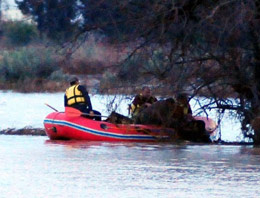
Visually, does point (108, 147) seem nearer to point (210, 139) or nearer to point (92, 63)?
point (210, 139)

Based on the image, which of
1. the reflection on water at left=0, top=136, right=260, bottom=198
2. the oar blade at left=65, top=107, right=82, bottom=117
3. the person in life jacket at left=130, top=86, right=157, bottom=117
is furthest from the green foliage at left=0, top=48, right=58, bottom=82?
the reflection on water at left=0, top=136, right=260, bottom=198

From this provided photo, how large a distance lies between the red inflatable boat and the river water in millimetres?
382

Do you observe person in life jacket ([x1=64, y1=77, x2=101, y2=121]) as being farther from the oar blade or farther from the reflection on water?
the reflection on water

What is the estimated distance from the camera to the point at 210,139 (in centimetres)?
2297

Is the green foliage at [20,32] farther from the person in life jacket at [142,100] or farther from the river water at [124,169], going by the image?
the person in life jacket at [142,100]

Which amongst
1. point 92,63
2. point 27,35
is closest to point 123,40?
point 92,63

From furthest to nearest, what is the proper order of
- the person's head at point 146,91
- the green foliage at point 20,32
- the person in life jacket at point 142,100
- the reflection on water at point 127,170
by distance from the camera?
1. the green foliage at point 20,32
2. the person in life jacket at point 142,100
3. the person's head at point 146,91
4. the reflection on water at point 127,170

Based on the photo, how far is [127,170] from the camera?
15.7m

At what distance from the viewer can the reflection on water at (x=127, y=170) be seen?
13398mm

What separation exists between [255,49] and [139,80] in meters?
2.49

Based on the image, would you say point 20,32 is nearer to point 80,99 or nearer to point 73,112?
point 80,99

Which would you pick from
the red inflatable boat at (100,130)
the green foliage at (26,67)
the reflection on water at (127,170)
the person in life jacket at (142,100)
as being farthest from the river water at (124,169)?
the green foliage at (26,67)

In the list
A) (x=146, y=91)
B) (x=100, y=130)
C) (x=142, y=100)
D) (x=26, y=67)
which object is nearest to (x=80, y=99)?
(x=100, y=130)

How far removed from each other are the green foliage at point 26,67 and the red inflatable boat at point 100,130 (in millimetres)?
23404
